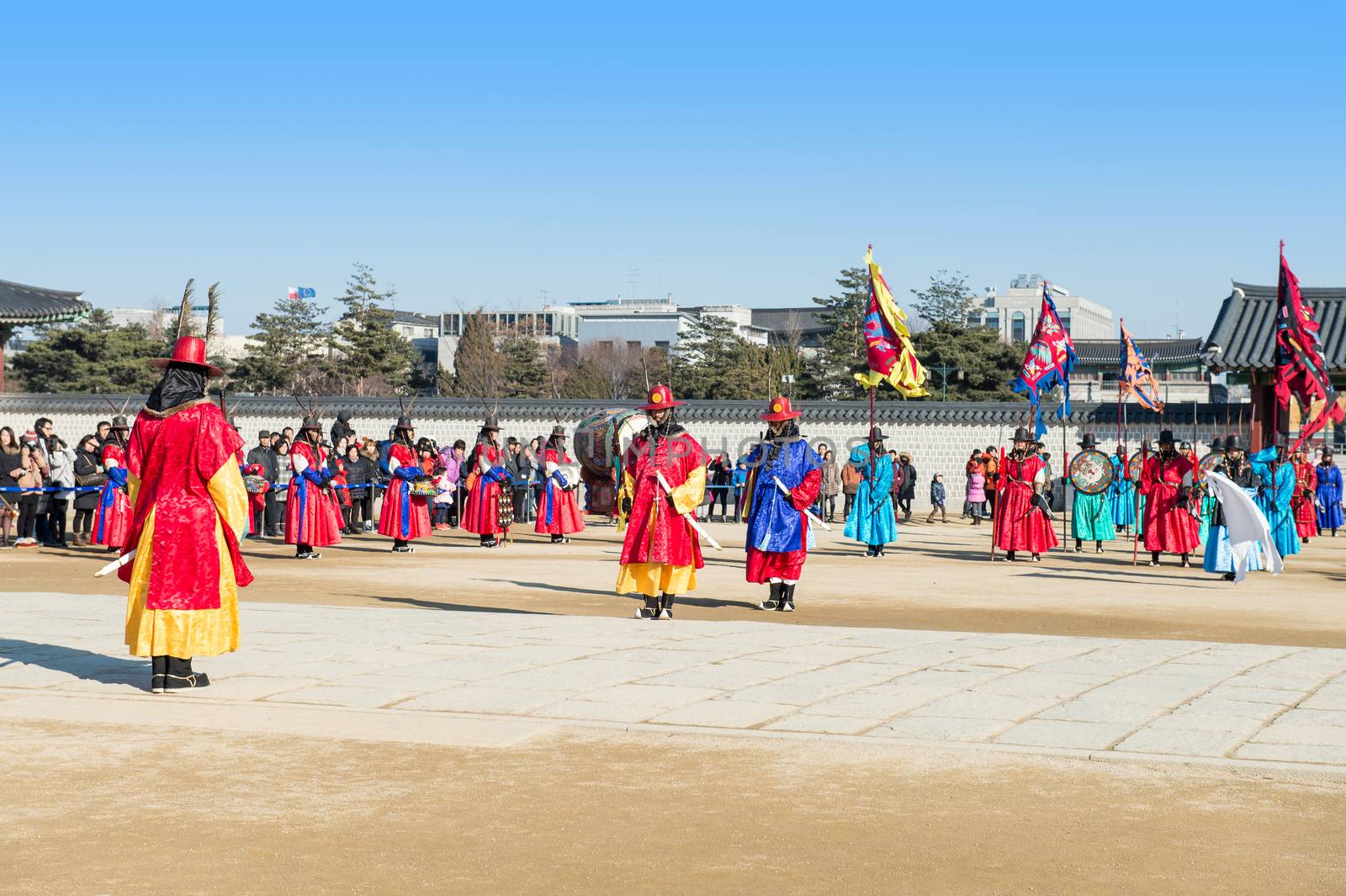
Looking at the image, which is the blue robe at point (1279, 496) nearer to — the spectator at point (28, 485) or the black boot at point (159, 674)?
the spectator at point (28, 485)

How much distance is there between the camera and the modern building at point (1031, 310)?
3346 inches

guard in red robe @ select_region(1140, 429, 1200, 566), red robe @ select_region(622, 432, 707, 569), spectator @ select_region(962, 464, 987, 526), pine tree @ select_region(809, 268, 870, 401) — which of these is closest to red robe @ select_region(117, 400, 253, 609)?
red robe @ select_region(622, 432, 707, 569)

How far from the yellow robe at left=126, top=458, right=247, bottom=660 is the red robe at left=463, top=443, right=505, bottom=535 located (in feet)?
35.4

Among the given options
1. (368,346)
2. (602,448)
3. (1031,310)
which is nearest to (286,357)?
(368,346)

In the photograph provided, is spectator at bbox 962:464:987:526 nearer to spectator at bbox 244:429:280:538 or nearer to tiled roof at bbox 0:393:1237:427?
tiled roof at bbox 0:393:1237:427

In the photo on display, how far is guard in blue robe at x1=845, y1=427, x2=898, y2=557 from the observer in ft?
56.9

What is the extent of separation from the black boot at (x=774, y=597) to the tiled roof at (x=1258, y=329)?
1750 cm

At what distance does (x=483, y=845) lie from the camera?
446 cm

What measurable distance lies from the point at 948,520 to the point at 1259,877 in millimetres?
22790

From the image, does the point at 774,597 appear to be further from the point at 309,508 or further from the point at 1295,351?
the point at 1295,351

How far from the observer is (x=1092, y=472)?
56.4ft

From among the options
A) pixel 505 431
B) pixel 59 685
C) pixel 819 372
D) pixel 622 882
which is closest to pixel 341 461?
pixel 505 431

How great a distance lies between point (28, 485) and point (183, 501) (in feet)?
35.1

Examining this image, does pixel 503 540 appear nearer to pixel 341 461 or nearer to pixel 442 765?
pixel 341 461
